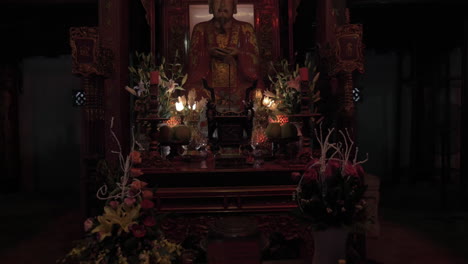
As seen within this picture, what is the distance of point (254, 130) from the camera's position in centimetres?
420

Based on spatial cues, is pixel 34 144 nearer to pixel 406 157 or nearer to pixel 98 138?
pixel 98 138

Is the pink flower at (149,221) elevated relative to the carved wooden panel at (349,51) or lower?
lower

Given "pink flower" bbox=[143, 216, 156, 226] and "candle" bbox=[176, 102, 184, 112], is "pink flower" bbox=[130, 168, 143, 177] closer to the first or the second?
"pink flower" bbox=[143, 216, 156, 226]

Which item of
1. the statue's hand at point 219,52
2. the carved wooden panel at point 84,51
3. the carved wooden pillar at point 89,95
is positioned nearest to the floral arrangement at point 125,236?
the carved wooden pillar at point 89,95

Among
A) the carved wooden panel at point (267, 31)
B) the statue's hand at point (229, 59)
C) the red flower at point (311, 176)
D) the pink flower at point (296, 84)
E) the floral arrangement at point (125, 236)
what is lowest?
the floral arrangement at point (125, 236)

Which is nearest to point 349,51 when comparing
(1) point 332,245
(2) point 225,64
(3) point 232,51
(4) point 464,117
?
(3) point 232,51

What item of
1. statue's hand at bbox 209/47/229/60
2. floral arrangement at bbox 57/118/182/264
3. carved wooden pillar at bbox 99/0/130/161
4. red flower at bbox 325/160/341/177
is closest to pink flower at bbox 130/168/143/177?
floral arrangement at bbox 57/118/182/264

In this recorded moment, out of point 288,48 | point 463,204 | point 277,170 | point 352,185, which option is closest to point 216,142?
point 277,170

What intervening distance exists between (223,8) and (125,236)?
3.98 m

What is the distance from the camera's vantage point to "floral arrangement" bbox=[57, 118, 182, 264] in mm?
1455

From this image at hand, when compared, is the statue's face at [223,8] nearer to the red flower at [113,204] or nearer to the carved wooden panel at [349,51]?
the carved wooden panel at [349,51]

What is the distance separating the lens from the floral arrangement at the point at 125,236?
1455 mm

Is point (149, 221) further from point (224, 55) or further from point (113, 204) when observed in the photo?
point (224, 55)

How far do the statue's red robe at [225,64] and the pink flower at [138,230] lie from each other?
3200 millimetres
